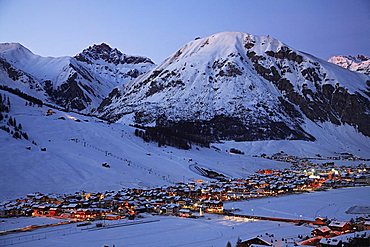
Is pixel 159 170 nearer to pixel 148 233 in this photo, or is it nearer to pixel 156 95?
pixel 148 233

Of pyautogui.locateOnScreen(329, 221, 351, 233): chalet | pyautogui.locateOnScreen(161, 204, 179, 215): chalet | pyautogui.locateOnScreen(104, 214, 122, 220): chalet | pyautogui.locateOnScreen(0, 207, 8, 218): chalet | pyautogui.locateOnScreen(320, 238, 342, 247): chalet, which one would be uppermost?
pyautogui.locateOnScreen(320, 238, 342, 247): chalet

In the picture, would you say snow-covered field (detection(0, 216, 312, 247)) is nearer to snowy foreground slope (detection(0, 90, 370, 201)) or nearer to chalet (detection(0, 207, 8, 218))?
chalet (detection(0, 207, 8, 218))

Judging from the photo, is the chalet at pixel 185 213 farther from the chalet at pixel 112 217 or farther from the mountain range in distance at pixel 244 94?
the mountain range in distance at pixel 244 94

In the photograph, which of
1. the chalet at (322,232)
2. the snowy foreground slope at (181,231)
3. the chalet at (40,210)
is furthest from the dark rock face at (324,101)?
the chalet at (40,210)

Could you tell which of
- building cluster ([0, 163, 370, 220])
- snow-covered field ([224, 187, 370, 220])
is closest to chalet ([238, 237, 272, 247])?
snow-covered field ([224, 187, 370, 220])

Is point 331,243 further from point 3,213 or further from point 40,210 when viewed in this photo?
point 3,213

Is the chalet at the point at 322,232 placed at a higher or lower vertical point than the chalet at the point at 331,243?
lower

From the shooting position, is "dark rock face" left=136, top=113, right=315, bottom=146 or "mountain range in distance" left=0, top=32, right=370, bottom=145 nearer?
"dark rock face" left=136, top=113, right=315, bottom=146
